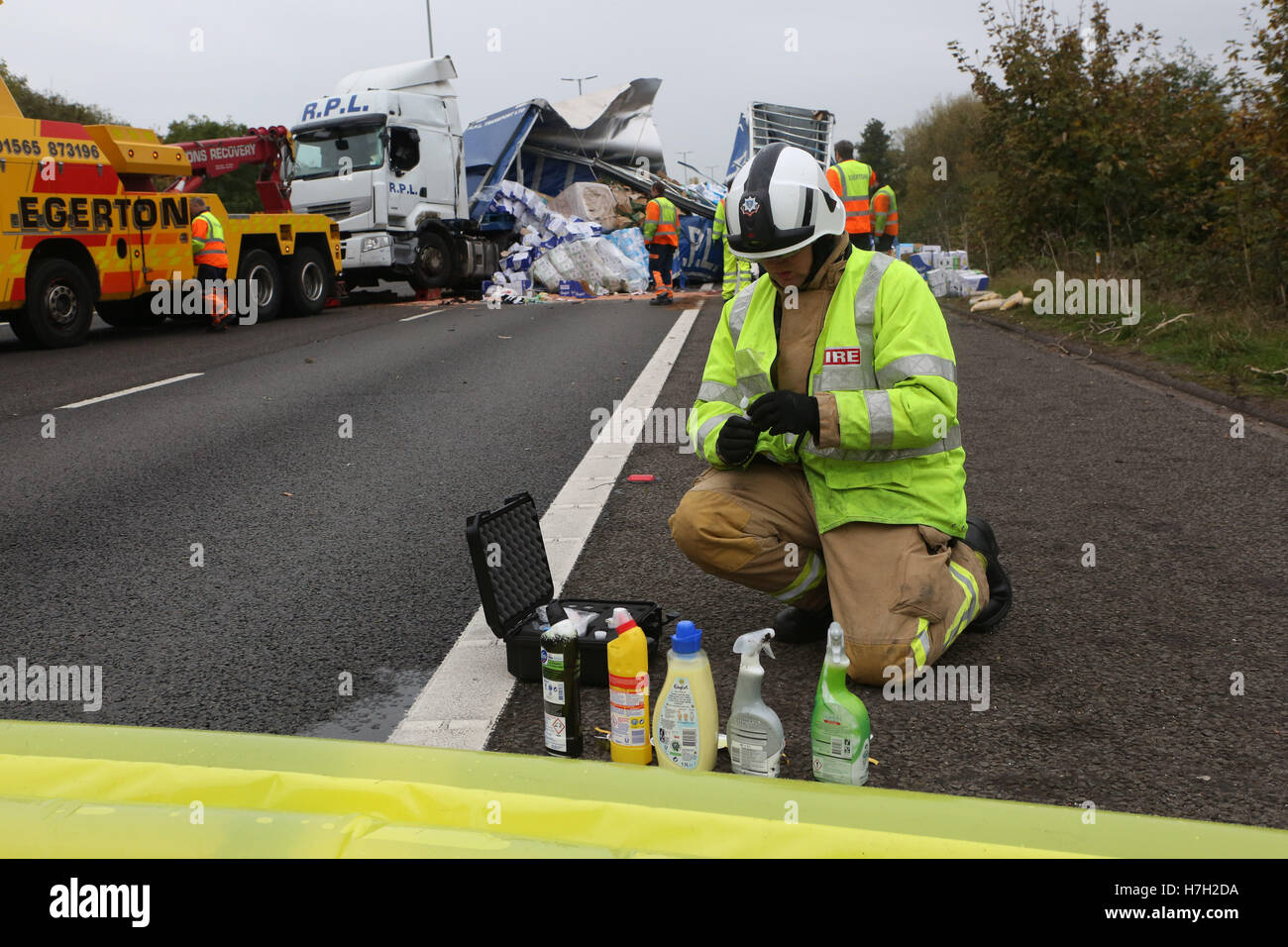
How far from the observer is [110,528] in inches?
207

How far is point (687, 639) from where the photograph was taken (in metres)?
2.78

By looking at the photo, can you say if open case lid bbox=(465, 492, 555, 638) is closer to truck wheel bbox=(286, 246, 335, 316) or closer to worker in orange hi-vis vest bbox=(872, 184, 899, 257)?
worker in orange hi-vis vest bbox=(872, 184, 899, 257)

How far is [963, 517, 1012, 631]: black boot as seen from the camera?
3.68 metres

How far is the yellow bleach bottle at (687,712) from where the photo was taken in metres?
2.76

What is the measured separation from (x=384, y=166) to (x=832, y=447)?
1807 centimetres

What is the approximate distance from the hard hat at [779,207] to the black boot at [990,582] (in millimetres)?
1074

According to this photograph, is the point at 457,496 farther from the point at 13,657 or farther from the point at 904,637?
the point at 904,637

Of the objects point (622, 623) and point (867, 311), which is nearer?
point (622, 623)

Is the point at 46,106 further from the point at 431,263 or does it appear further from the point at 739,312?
the point at 739,312

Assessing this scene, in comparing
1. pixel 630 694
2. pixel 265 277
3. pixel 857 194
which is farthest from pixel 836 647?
pixel 265 277

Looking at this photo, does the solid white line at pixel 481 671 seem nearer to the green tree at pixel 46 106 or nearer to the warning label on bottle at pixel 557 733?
the warning label on bottle at pixel 557 733

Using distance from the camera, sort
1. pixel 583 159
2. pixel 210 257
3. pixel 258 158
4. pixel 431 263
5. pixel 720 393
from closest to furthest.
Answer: pixel 720 393
pixel 210 257
pixel 258 158
pixel 431 263
pixel 583 159

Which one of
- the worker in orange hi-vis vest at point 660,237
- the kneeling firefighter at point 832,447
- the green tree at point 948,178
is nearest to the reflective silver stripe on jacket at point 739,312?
the kneeling firefighter at point 832,447

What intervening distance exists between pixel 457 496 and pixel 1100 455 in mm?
3291
